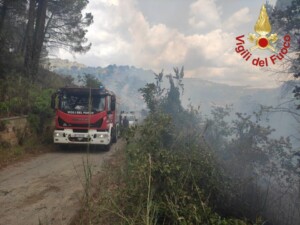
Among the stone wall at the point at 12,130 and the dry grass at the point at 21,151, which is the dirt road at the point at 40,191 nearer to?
the dry grass at the point at 21,151

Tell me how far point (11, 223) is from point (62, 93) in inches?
298

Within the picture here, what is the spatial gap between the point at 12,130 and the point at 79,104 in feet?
8.84

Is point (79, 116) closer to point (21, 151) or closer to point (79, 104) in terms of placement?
point (79, 104)

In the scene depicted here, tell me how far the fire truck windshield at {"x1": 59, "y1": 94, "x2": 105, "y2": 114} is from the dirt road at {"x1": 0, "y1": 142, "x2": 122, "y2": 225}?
7.61 feet

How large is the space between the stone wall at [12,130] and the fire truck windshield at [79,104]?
63.2 inches

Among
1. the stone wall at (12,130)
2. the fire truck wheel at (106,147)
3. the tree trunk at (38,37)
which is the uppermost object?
the tree trunk at (38,37)

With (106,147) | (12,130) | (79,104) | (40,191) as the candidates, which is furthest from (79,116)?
(40,191)

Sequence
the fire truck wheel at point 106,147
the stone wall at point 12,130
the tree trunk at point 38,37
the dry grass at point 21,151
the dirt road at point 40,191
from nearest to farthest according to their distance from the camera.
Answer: the dirt road at point 40,191, the dry grass at point 21,151, the stone wall at point 12,130, the fire truck wheel at point 106,147, the tree trunk at point 38,37

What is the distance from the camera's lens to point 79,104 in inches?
458

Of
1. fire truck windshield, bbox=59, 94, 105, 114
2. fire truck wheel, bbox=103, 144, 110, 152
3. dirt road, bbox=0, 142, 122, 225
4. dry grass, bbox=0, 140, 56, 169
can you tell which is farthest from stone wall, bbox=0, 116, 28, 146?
fire truck wheel, bbox=103, 144, 110, 152

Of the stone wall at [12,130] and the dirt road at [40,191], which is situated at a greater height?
the stone wall at [12,130]

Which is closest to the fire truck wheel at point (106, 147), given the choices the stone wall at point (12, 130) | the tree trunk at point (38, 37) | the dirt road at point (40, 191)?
the dirt road at point (40, 191)

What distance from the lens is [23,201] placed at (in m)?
5.79

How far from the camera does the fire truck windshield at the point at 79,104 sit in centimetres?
1157
